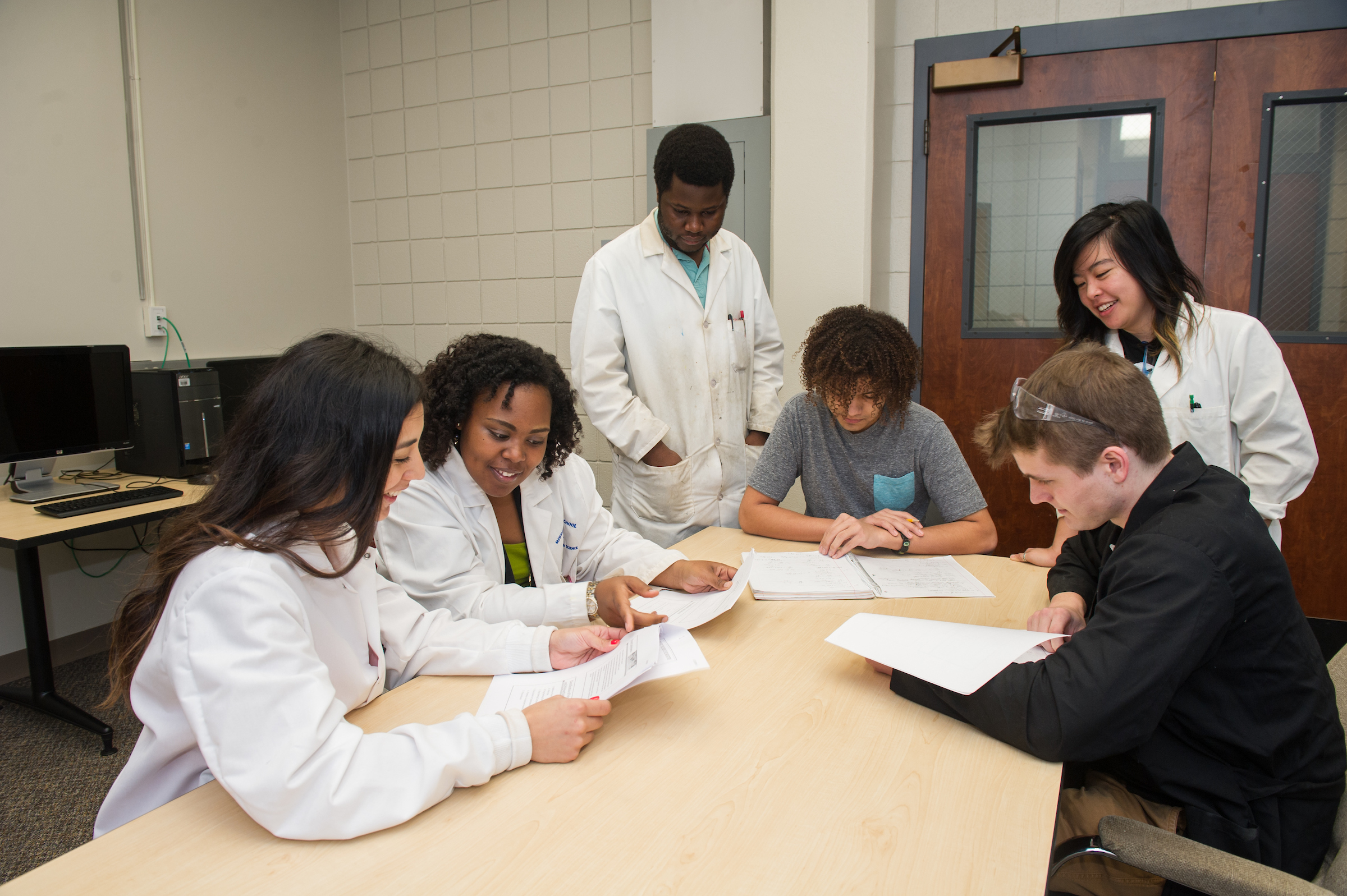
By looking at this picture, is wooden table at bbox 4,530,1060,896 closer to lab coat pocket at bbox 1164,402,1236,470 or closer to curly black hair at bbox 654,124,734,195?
lab coat pocket at bbox 1164,402,1236,470

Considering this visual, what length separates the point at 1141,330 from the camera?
→ 1.91 m

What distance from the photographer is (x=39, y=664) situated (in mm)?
2498

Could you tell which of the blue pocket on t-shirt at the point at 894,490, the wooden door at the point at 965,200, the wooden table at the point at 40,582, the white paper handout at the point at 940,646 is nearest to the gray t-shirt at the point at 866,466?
the blue pocket on t-shirt at the point at 894,490

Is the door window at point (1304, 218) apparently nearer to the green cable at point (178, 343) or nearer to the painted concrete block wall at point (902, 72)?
the painted concrete block wall at point (902, 72)

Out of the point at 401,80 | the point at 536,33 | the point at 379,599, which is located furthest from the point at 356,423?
the point at 401,80

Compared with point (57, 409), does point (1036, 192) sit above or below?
above

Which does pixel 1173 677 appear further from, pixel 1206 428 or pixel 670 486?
pixel 670 486

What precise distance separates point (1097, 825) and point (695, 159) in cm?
173

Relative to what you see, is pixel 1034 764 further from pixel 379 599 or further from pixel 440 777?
A: pixel 379 599

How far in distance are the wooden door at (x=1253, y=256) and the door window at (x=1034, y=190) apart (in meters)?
0.22

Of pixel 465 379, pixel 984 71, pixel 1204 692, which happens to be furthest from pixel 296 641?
pixel 984 71

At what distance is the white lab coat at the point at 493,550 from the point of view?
141 cm

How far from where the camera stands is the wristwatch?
1419 mm

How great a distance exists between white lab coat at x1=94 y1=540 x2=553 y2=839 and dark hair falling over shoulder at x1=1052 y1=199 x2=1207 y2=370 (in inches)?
66.3
